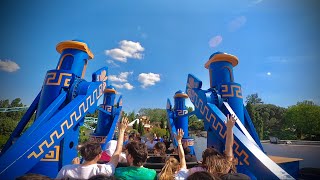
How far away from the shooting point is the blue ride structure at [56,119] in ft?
10.8

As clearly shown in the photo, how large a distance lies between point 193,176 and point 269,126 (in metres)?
54.4

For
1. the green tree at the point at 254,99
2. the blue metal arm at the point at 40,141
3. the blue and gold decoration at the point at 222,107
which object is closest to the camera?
the blue metal arm at the point at 40,141

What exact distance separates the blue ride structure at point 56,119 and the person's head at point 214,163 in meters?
2.99

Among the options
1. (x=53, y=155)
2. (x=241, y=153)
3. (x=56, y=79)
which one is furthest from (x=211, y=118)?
(x=56, y=79)

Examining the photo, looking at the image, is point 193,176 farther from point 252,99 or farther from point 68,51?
point 252,99

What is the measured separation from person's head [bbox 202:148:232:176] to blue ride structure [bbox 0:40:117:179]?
2989mm

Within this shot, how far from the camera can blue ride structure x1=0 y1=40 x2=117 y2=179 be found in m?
3.30

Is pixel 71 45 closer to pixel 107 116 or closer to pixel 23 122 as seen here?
pixel 23 122

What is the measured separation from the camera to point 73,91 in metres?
4.71

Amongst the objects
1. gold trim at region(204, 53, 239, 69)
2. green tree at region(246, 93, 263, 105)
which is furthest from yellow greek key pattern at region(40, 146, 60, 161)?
green tree at region(246, 93, 263, 105)

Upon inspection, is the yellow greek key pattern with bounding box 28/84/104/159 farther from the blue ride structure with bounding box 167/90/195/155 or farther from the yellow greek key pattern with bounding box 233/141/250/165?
the blue ride structure with bounding box 167/90/195/155

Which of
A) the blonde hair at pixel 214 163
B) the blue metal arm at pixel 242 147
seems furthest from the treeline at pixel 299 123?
the blonde hair at pixel 214 163

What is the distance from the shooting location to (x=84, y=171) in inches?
80.1

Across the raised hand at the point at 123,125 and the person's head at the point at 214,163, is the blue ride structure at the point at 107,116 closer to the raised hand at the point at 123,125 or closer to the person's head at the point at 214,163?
the raised hand at the point at 123,125
